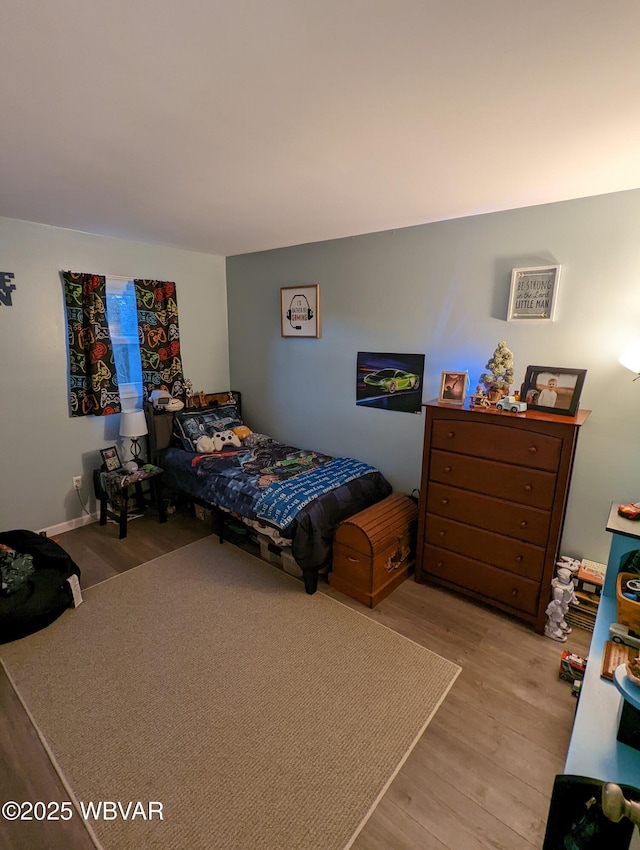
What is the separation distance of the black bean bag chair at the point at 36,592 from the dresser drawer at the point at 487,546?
7.38 feet

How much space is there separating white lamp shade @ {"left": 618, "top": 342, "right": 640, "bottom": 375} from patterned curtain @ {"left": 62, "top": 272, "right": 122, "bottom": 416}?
11.8 ft

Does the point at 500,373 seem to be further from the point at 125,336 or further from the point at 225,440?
the point at 125,336

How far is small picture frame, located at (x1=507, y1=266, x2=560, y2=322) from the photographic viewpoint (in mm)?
2354

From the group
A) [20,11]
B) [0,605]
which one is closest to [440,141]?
[20,11]

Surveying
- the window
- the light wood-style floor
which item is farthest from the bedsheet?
the window

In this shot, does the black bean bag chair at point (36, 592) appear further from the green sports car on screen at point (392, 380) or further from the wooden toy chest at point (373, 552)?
the green sports car on screen at point (392, 380)

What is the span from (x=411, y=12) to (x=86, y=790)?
8.57ft

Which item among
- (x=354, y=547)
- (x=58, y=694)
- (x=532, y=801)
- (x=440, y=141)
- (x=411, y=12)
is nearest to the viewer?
(x=411, y=12)

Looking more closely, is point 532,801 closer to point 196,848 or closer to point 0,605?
point 196,848

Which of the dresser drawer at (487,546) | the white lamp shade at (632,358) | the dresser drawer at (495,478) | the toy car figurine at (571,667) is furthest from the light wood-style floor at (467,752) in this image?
the white lamp shade at (632,358)

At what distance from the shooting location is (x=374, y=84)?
1.25 m

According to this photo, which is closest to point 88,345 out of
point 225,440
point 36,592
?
point 225,440

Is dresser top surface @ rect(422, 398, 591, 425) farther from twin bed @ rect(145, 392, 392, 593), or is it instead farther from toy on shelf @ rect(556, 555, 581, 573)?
twin bed @ rect(145, 392, 392, 593)

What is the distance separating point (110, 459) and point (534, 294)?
11.1 feet
